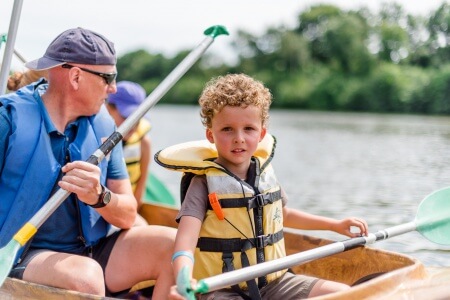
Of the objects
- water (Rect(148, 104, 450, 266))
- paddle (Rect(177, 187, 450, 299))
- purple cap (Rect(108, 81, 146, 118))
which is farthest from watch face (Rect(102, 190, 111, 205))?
water (Rect(148, 104, 450, 266))

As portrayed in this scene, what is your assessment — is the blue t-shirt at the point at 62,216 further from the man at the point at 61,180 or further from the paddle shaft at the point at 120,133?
the paddle shaft at the point at 120,133

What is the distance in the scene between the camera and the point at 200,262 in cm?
248

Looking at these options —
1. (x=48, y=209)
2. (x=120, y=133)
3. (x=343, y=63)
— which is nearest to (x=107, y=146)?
(x=120, y=133)

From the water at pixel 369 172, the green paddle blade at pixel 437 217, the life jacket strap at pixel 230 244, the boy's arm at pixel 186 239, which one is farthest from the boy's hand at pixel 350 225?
the water at pixel 369 172

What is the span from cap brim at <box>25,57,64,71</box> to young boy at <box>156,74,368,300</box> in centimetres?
49

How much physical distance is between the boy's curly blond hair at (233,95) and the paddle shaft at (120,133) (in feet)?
1.19

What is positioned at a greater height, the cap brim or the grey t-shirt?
the cap brim

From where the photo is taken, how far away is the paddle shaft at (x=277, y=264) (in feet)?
6.66

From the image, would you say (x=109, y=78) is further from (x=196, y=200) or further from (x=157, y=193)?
(x=157, y=193)

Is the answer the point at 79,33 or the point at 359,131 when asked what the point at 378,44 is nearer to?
the point at 359,131

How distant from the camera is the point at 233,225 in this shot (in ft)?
8.13

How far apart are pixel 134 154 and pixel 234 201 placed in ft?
6.84

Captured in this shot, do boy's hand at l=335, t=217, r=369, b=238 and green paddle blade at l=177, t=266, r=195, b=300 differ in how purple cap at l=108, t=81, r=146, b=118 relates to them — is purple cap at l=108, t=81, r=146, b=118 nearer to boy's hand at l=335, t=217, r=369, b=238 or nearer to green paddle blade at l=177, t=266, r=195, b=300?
boy's hand at l=335, t=217, r=369, b=238

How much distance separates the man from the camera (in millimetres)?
2559
